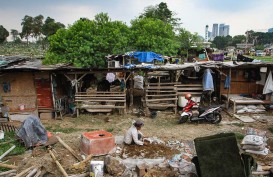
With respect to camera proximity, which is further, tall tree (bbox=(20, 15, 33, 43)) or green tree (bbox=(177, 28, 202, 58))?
tall tree (bbox=(20, 15, 33, 43))

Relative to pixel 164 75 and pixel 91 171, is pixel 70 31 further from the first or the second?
pixel 91 171

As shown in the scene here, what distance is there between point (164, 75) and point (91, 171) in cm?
939

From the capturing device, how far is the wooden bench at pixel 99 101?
11.8 metres

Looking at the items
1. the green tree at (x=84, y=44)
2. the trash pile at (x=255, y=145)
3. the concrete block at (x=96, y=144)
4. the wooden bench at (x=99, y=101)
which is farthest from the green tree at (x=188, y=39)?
the concrete block at (x=96, y=144)

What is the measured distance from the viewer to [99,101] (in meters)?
11.9

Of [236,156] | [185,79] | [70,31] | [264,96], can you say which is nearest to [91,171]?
[236,156]

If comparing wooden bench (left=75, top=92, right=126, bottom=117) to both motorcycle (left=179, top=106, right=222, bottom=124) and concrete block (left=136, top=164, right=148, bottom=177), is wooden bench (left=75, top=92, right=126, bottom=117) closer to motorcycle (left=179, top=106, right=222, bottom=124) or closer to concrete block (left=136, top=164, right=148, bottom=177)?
motorcycle (left=179, top=106, right=222, bottom=124)

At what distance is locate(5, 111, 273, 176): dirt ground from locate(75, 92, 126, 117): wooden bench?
39cm

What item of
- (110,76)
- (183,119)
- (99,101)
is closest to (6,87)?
(99,101)

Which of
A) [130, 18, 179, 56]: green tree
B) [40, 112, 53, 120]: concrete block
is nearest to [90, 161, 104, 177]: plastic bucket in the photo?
[40, 112, 53, 120]: concrete block

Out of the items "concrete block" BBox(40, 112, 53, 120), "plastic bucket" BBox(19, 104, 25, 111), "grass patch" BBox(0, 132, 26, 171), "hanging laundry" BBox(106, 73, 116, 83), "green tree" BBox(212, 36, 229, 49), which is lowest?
"grass patch" BBox(0, 132, 26, 171)

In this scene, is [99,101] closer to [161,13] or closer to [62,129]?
[62,129]

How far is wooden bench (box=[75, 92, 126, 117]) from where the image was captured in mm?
11773

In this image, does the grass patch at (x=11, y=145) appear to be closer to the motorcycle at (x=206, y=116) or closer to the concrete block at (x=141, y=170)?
the concrete block at (x=141, y=170)
